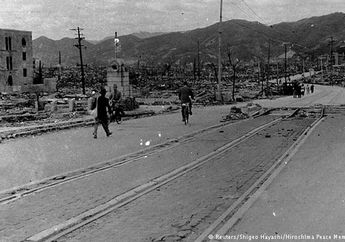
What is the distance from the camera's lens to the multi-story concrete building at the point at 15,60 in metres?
79.1

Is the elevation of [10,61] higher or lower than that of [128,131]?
higher

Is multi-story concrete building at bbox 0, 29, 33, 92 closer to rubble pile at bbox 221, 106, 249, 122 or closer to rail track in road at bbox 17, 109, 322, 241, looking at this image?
rubble pile at bbox 221, 106, 249, 122

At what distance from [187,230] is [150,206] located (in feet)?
4.25

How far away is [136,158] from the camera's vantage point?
11.9 meters

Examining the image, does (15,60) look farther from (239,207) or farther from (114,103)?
(239,207)

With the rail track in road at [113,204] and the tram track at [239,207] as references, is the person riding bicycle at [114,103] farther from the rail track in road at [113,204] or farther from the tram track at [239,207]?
the tram track at [239,207]

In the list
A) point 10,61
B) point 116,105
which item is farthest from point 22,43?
point 116,105

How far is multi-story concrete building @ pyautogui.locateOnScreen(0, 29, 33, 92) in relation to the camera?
79.1 m

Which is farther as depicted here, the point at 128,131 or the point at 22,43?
the point at 22,43

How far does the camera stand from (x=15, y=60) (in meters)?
81.6

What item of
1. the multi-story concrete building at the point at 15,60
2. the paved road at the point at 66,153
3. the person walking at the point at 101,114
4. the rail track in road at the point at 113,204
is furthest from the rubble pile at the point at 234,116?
the multi-story concrete building at the point at 15,60

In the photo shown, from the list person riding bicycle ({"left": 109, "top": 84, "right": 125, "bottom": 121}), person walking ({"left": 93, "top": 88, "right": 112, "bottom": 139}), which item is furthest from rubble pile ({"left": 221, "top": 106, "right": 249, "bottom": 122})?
person walking ({"left": 93, "top": 88, "right": 112, "bottom": 139})

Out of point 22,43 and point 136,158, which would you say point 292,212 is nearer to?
point 136,158

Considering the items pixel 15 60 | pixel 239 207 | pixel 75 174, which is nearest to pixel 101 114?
pixel 75 174
